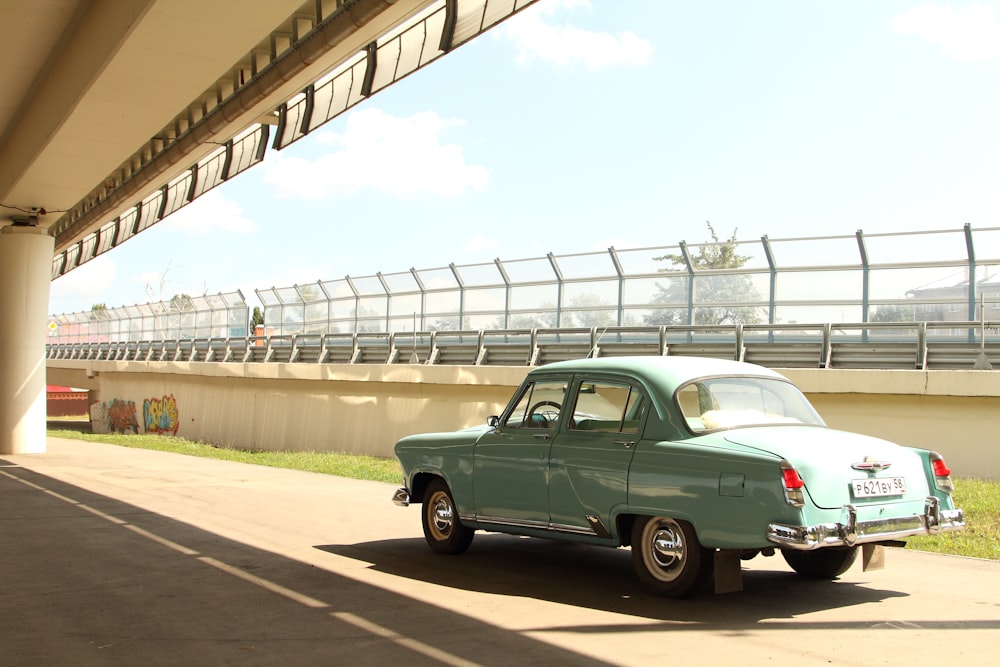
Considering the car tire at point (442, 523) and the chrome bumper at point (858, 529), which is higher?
the chrome bumper at point (858, 529)

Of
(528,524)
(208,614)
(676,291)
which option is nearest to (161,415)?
(676,291)

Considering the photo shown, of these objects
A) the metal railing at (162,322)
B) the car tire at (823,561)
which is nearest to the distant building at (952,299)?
the car tire at (823,561)

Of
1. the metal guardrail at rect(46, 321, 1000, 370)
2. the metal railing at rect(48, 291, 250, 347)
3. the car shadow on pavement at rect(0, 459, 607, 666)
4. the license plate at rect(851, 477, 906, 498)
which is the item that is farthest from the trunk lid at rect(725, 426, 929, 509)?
the metal railing at rect(48, 291, 250, 347)

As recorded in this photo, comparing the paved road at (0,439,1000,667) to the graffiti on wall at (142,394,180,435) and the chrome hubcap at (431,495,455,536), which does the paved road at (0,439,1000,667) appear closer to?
the chrome hubcap at (431,495,455,536)

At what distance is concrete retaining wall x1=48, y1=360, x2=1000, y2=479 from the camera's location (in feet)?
46.5

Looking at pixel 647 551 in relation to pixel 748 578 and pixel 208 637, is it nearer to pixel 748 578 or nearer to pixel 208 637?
pixel 748 578

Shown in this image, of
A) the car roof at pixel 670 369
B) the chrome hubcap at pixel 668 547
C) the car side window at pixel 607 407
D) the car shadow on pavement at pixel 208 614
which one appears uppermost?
the car roof at pixel 670 369

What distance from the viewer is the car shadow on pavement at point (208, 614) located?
18.9 ft

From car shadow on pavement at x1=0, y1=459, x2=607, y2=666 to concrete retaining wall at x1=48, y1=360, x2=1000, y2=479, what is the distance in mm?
9506

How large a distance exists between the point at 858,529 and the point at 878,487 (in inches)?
14.6

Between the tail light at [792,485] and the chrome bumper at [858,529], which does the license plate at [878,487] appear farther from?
the tail light at [792,485]

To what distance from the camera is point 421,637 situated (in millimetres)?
6117

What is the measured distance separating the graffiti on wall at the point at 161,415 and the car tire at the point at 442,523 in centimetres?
3100

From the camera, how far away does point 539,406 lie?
8.52 meters
